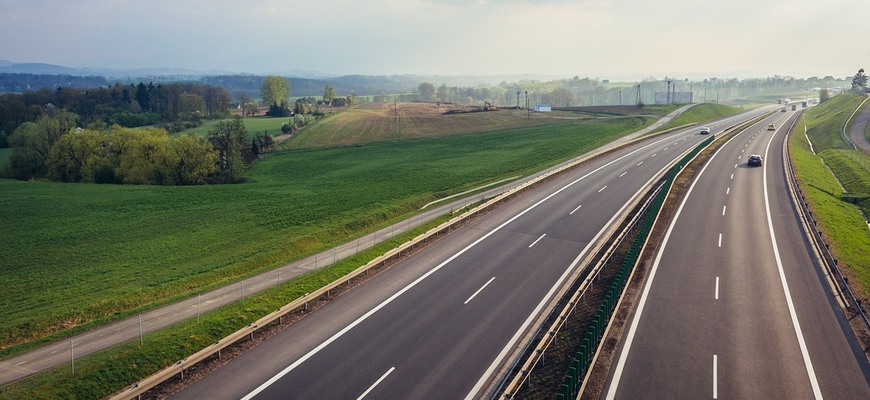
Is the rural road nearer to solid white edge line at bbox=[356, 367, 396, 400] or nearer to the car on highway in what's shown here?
solid white edge line at bbox=[356, 367, 396, 400]

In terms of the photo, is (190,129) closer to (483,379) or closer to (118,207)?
(118,207)

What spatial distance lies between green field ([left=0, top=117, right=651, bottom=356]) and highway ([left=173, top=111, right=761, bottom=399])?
31.7ft

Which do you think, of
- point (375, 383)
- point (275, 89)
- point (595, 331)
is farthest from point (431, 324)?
point (275, 89)

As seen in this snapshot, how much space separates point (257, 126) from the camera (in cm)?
14125

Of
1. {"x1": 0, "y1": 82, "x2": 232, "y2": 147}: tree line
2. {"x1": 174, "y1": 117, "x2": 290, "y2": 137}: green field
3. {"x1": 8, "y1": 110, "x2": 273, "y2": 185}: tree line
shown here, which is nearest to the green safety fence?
{"x1": 8, "y1": 110, "x2": 273, "y2": 185}: tree line

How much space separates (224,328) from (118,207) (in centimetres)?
3624

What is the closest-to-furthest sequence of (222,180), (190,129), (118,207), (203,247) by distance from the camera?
(203,247) → (118,207) → (222,180) → (190,129)

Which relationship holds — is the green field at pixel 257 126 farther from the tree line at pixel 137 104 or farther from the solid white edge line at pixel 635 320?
the solid white edge line at pixel 635 320

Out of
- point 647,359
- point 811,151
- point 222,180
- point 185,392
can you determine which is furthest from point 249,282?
point 811,151

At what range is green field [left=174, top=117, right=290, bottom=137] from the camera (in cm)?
12631

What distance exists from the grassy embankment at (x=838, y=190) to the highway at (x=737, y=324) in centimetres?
229

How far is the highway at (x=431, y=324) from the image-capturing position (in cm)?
1970

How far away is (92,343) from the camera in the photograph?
23.3m

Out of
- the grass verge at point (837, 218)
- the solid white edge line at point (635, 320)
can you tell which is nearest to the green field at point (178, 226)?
the solid white edge line at point (635, 320)
